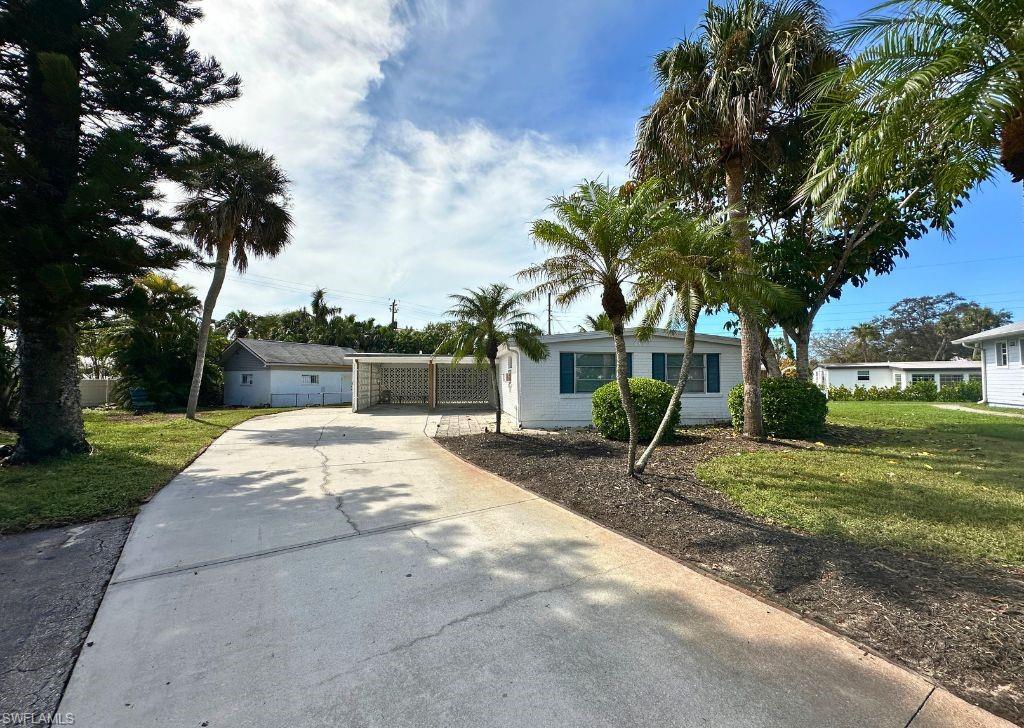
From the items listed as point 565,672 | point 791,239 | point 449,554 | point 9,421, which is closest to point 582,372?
point 791,239

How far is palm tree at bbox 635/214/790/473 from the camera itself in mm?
5836

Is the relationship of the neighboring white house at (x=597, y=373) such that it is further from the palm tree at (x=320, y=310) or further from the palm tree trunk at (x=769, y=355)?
the palm tree at (x=320, y=310)

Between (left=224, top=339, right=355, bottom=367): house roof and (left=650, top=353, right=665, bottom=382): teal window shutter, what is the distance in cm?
1476

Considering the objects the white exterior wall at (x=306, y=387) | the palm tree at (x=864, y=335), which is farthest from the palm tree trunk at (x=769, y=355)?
the palm tree at (x=864, y=335)

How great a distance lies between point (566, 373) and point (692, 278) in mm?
6834

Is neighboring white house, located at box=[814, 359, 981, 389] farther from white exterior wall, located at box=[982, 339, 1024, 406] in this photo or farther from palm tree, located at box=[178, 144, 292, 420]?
palm tree, located at box=[178, 144, 292, 420]

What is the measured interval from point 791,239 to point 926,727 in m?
10.6

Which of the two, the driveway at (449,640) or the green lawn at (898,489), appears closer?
the driveway at (449,640)

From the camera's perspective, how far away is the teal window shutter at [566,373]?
12.5 metres

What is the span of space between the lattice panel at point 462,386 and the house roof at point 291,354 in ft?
16.0

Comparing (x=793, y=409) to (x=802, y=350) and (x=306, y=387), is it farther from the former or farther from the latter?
(x=306, y=387)

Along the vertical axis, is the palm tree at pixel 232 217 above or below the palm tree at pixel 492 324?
above

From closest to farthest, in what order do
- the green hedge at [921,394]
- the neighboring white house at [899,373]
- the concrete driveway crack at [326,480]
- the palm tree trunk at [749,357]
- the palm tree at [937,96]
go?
the palm tree at [937,96]
the concrete driveway crack at [326,480]
the palm tree trunk at [749,357]
the green hedge at [921,394]
the neighboring white house at [899,373]

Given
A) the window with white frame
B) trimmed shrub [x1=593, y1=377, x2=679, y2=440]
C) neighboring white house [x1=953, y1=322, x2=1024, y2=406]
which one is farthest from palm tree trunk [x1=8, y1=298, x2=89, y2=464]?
neighboring white house [x1=953, y1=322, x2=1024, y2=406]
